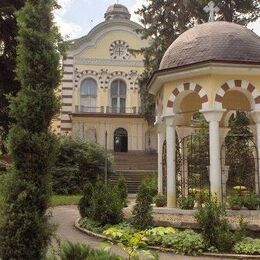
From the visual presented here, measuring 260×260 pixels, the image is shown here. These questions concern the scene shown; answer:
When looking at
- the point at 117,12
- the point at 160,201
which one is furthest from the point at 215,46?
the point at 117,12

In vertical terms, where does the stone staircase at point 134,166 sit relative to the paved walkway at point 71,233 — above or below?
above

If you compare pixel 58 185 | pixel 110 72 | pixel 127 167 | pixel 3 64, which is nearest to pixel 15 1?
pixel 3 64

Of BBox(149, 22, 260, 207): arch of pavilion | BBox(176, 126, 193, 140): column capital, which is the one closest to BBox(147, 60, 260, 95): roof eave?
BBox(149, 22, 260, 207): arch of pavilion

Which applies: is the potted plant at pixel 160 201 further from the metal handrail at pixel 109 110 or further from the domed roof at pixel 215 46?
the metal handrail at pixel 109 110

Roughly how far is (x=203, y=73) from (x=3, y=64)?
7.15 m

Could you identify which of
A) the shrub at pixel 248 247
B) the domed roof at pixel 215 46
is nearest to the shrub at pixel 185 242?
the shrub at pixel 248 247

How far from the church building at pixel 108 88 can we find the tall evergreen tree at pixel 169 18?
456 inches

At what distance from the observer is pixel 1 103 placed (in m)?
15.9

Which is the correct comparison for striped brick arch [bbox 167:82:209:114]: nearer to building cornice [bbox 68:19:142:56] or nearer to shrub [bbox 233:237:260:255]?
shrub [bbox 233:237:260:255]

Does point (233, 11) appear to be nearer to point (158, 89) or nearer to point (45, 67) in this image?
point (158, 89)

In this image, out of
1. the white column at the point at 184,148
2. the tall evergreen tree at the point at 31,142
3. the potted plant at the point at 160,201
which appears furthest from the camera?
the white column at the point at 184,148

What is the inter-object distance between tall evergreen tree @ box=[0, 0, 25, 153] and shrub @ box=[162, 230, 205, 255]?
774 cm

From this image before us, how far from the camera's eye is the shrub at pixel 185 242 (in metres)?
9.76

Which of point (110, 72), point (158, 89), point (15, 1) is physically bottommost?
point (158, 89)
